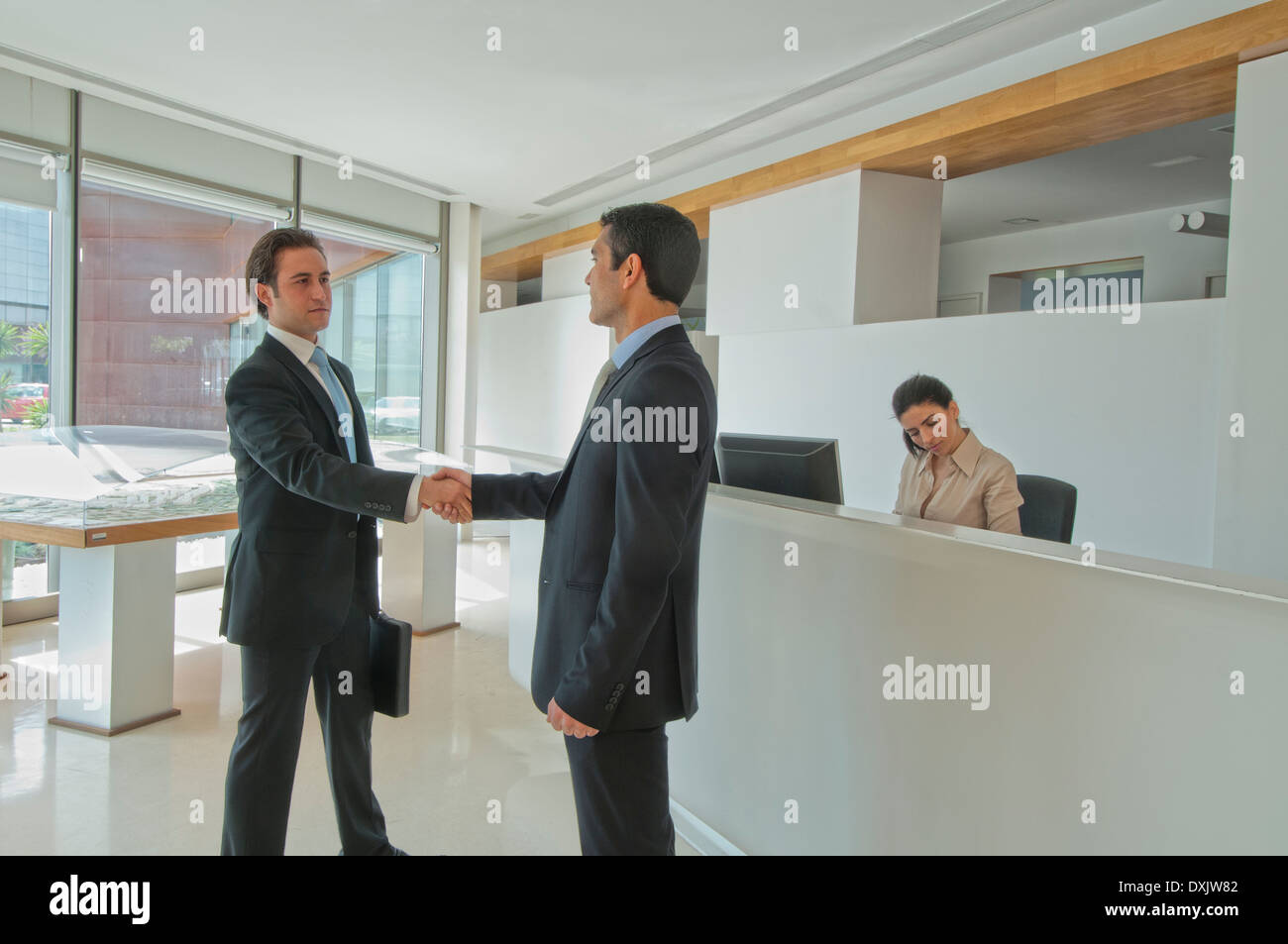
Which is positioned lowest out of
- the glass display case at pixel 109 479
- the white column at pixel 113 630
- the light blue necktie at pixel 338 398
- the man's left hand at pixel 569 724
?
the white column at pixel 113 630

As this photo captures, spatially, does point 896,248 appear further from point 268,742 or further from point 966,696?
point 268,742

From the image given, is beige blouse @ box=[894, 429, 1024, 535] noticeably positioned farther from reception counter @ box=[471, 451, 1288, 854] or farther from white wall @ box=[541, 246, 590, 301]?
white wall @ box=[541, 246, 590, 301]

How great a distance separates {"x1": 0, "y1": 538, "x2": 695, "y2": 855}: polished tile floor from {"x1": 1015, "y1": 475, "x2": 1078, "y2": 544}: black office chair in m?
1.99

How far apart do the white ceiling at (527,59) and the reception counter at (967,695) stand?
2.66m

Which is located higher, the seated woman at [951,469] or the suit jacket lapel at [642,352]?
the suit jacket lapel at [642,352]

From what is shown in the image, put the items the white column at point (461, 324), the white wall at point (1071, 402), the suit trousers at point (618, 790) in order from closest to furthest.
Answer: the suit trousers at point (618, 790)
the white wall at point (1071, 402)
the white column at point (461, 324)

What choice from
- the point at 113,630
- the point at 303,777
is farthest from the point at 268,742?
the point at 113,630

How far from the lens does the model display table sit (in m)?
2.91

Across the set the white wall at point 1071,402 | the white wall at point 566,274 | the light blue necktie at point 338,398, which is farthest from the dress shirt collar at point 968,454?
the white wall at point 566,274

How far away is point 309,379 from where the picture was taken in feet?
6.64

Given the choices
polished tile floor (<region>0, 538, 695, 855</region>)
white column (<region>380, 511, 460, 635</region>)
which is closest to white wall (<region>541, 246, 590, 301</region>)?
white column (<region>380, 511, 460, 635</region>)

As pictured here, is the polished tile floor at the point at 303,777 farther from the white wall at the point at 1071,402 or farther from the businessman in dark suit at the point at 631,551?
the white wall at the point at 1071,402

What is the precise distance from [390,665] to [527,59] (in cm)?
341

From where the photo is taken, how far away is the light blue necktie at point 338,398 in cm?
211
